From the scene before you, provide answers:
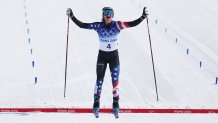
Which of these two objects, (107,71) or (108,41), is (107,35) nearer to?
(108,41)

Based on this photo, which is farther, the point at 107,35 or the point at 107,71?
the point at 107,71

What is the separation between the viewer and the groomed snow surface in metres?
12.5

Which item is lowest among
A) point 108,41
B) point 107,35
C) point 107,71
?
point 107,71

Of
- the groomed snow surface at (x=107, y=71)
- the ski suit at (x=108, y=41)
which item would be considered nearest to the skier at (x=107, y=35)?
the ski suit at (x=108, y=41)

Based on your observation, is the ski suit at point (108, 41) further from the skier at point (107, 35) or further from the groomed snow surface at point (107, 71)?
the groomed snow surface at point (107, 71)

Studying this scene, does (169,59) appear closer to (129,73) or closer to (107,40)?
(129,73)

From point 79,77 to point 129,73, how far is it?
2.34 meters

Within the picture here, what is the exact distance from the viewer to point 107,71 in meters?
19.1

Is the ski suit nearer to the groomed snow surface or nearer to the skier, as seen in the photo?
the skier

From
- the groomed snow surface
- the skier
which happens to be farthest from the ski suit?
the groomed snow surface

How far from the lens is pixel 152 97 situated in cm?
1594

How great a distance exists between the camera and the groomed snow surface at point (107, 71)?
12.5 meters

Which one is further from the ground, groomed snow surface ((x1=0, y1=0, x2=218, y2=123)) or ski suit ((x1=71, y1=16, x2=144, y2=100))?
ski suit ((x1=71, y1=16, x2=144, y2=100))

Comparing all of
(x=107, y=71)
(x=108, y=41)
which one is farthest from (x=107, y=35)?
(x=107, y=71)
